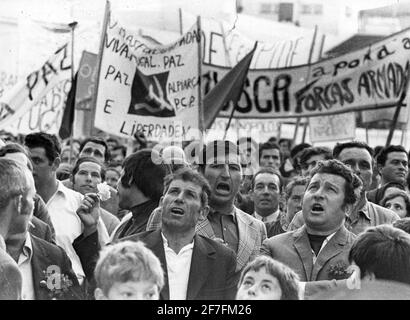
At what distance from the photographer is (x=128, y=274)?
4098mm

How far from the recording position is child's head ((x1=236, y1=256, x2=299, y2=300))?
427cm

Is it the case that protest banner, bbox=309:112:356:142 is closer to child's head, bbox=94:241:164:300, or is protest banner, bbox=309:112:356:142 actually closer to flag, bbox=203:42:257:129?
flag, bbox=203:42:257:129

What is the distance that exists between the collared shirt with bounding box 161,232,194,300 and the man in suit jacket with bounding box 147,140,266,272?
0.85 metres

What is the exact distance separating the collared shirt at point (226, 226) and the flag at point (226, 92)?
4558mm

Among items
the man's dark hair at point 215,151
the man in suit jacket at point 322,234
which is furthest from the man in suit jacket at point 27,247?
the man's dark hair at point 215,151

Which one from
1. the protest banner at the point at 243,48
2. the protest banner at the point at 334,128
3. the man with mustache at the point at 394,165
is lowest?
the man with mustache at the point at 394,165

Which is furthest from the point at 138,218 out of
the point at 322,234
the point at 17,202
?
the point at 17,202

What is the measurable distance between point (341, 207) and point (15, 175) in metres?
1.88

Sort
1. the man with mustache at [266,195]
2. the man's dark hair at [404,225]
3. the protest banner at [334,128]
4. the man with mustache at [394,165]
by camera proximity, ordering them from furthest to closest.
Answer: the protest banner at [334,128], the man with mustache at [394,165], the man with mustache at [266,195], the man's dark hair at [404,225]

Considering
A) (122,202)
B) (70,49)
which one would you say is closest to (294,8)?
(70,49)

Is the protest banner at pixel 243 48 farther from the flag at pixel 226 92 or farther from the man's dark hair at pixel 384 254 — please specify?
the man's dark hair at pixel 384 254

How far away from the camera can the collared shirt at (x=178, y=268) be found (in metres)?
5.18

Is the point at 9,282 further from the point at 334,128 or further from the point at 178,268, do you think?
the point at 334,128

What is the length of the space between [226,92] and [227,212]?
15.6ft
